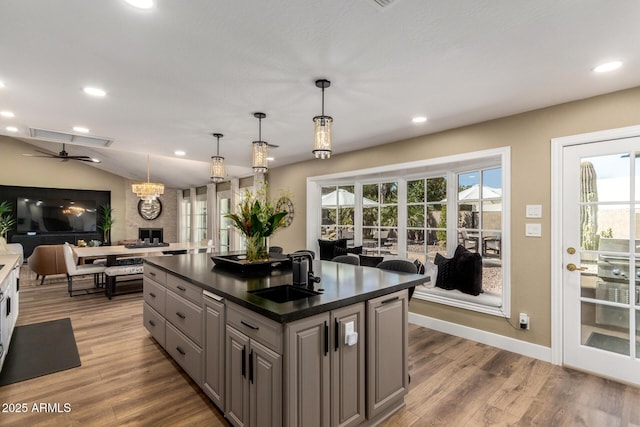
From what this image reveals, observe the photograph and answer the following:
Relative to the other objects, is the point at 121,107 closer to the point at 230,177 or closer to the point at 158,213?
the point at 230,177

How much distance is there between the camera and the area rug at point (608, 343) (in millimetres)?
2473

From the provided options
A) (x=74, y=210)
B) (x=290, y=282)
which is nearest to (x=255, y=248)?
(x=290, y=282)

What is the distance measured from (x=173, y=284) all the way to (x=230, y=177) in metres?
5.21

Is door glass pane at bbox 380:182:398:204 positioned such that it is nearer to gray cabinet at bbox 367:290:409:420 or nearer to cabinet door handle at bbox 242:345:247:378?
gray cabinet at bbox 367:290:409:420

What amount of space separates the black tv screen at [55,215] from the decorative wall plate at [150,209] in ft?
4.04

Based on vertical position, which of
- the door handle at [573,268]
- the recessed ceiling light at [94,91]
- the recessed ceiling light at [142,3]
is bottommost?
the door handle at [573,268]

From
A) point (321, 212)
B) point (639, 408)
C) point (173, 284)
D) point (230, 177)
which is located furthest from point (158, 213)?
point (639, 408)

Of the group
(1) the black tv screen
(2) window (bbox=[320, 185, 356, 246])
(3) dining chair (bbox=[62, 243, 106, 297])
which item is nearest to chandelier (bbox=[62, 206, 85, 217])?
(1) the black tv screen

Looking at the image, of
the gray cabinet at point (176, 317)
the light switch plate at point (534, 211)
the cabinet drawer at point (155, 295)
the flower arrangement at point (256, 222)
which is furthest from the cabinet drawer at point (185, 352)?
the light switch plate at point (534, 211)

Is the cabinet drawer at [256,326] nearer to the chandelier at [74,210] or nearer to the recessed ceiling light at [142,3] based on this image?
the recessed ceiling light at [142,3]

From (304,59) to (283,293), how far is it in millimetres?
1559

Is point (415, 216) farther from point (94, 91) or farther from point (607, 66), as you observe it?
point (94, 91)

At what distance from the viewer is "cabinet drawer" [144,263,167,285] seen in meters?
2.90

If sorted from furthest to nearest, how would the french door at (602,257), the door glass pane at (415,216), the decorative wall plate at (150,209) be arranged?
the decorative wall plate at (150,209) < the door glass pane at (415,216) < the french door at (602,257)
